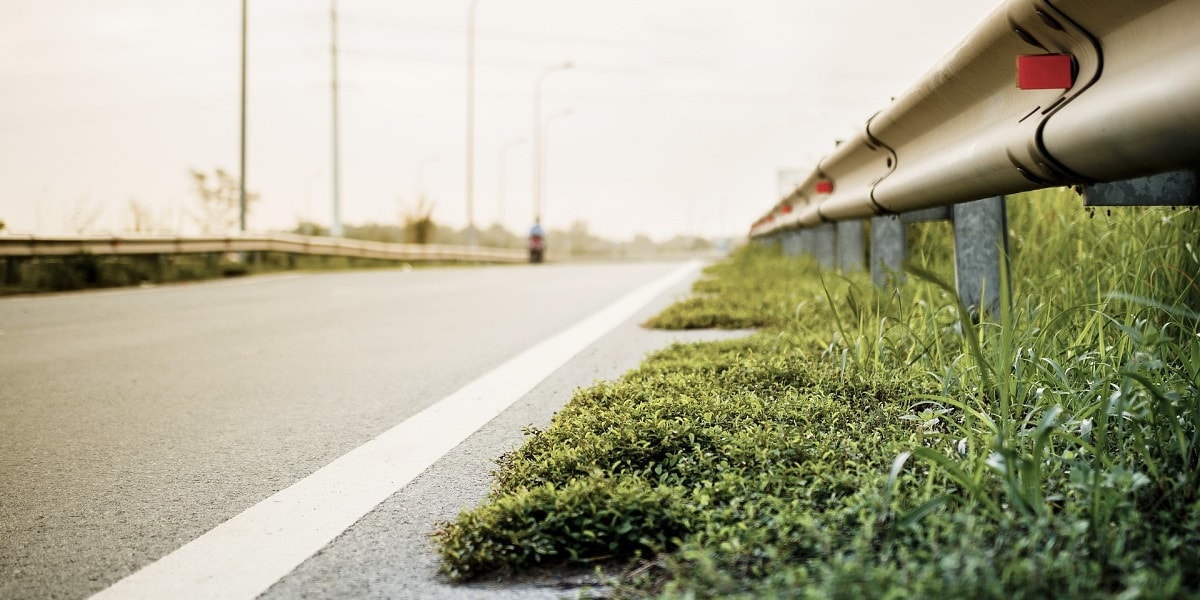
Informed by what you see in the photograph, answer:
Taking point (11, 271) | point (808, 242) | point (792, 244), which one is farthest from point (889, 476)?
point (792, 244)

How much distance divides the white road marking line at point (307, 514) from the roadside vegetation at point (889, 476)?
0.34 m

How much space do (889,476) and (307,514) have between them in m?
1.38

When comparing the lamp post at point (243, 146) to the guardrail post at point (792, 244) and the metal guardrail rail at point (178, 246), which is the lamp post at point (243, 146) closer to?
the metal guardrail rail at point (178, 246)

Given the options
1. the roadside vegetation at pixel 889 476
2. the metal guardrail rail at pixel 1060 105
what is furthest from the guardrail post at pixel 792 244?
the roadside vegetation at pixel 889 476

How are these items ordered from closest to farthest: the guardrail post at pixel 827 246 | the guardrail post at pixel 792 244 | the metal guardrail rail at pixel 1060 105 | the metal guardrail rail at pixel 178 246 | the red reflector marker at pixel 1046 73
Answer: the metal guardrail rail at pixel 1060 105, the red reflector marker at pixel 1046 73, the guardrail post at pixel 827 246, the metal guardrail rail at pixel 178 246, the guardrail post at pixel 792 244

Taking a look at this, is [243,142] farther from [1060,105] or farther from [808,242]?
[1060,105]

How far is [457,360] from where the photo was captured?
5.30 metres

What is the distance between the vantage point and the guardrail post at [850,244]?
8.45 metres

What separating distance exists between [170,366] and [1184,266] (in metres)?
4.70

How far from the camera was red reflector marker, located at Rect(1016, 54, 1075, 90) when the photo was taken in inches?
91.4

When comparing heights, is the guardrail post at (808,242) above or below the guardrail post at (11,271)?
above

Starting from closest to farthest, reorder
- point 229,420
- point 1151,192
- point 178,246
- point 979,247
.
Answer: point 1151,192
point 229,420
point 979,247
point 178,246

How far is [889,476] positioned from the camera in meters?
1.97

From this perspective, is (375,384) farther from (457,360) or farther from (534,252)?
(534,252)
